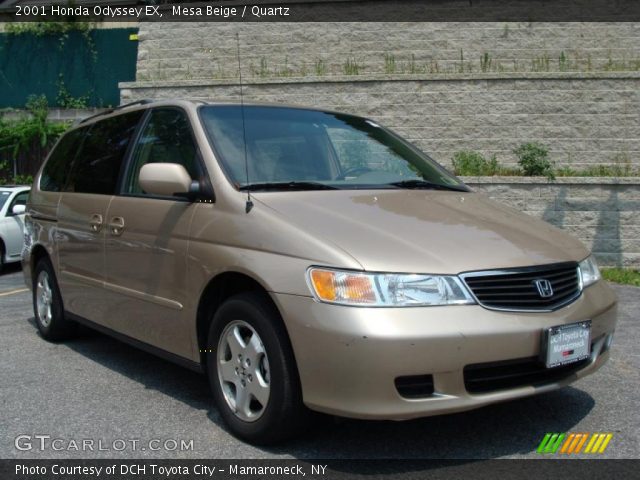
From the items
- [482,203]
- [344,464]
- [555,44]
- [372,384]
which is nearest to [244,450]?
[344,464]

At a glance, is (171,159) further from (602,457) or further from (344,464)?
(602,457)

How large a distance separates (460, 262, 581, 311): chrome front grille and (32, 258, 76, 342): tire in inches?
153

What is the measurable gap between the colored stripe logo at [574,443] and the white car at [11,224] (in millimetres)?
9706

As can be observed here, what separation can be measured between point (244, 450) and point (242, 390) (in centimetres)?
30

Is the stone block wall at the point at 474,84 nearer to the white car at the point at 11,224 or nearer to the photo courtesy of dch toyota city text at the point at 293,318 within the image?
the white car at the point at 11,224

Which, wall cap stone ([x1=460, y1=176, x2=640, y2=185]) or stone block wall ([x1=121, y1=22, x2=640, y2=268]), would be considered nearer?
wall cap stone ([x1=460, y1=176, x2=640, y2=185])

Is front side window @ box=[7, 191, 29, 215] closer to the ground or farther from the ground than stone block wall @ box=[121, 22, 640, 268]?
closer to the ground

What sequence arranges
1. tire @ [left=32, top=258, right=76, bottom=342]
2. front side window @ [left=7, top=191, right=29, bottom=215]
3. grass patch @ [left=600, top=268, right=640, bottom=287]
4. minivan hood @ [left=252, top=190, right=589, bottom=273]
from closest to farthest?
minivan hood @ [left=252, top=190, right=589, bottom=273] < tire @ [left=32, top=258, right=76, bottom=342] < grass patch @ [left=600, top=268, right=640, bottom=287] < front side window @ [left=7, top=191, right=29, bottom=215]

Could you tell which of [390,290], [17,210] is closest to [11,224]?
[17,210]

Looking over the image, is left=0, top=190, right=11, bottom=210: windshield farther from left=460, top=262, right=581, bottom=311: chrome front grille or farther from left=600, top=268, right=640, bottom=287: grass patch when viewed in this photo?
left=460, top=262, right=581, bottom=311: chrome front grille

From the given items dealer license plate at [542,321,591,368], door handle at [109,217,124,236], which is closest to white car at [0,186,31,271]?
door handle at [109,217,124,236]

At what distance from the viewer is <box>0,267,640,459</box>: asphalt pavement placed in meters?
3.74

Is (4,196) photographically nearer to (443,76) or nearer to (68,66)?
(68,66)

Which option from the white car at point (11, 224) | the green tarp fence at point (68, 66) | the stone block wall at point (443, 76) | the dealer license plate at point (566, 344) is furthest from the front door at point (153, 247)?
the green tarp fence at point (68, 66)
